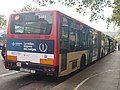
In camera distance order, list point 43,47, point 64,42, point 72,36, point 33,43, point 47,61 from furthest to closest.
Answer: point 72,36 < point 64,42 < point 33,43 < point 43,47 < point 47,61

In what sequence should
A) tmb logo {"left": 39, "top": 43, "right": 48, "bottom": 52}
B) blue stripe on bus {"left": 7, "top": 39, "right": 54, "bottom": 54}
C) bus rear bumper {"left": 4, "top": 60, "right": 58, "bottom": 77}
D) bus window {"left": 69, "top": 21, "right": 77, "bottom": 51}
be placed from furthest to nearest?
bus window {"left": 69, "top": 21, "right": 77, "bottom": 51}, tmb logo {"left": 39, "top": 43, "right": 48, "bottom": 52}, blue stripe on bus {"left": 7, "top": 39, "right": 54, "bottom": 54}, bus rear bumper {"left": 4, "top": 60, "right": 58, "bottom": 77}

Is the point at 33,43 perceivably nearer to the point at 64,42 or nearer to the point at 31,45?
the point at 31,45

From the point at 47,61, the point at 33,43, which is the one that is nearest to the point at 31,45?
the point at 33,43

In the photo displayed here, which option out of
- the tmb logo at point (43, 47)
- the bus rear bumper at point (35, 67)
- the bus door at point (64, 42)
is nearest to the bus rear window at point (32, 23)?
the tmb logo at point (43, 47)

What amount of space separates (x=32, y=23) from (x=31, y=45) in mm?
902

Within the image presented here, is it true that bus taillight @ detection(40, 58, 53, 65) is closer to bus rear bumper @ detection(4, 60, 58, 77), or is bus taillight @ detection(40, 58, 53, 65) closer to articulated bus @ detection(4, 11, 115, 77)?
articulated bus @ detection(4, 11, 115, 77)

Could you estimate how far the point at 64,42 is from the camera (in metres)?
11.5

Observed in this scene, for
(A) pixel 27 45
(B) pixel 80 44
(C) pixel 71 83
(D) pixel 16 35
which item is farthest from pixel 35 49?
(B) pixel 80 44

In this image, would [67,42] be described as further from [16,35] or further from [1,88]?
[1,88]

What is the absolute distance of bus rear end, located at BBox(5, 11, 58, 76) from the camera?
10.8 meters

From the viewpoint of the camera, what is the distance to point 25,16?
11.6 metres

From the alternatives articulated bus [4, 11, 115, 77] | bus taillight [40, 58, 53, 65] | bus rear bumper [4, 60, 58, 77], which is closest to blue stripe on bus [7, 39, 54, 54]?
articulated bus [4, 11, 115, 77]

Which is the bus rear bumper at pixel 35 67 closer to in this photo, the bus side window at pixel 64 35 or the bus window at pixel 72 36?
the bus side window at pixel 64 35

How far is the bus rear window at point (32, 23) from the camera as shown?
11.0 m
